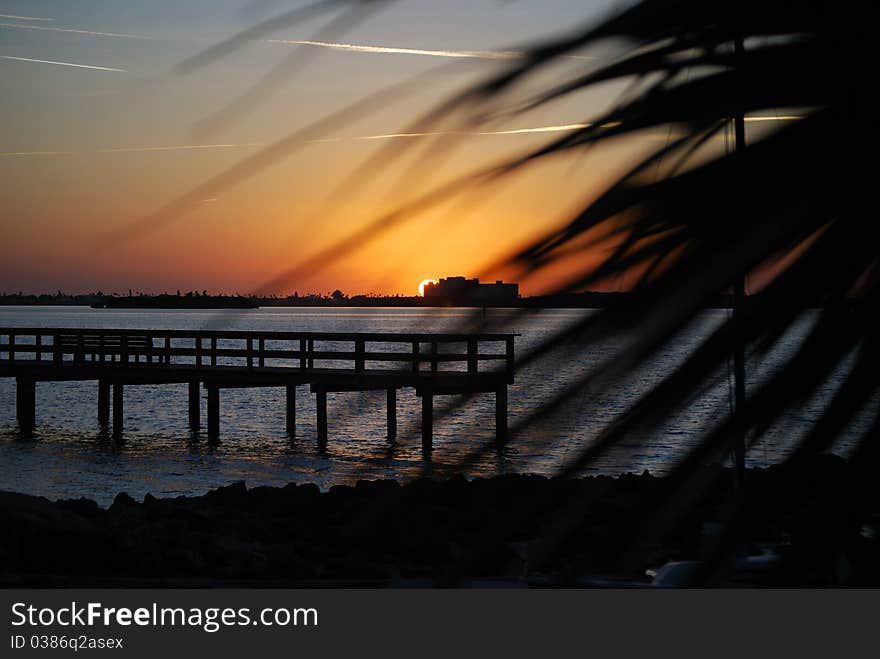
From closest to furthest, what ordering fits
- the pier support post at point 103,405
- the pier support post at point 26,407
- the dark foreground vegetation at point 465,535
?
the dark foreground vegetation at point 465,535
the pier support post at point 26,407
the pier support post at point 103,405

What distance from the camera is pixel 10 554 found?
8938mm

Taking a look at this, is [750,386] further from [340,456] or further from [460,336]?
[340,456]

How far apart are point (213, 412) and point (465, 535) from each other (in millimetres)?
28714

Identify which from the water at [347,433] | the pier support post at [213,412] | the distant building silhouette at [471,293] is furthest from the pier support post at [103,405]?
the distant building silhouette at [471,293]

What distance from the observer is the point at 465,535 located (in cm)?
80

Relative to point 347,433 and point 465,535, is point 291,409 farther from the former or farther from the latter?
point 465,535

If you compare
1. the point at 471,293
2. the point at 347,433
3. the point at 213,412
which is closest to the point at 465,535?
the point at 471,293

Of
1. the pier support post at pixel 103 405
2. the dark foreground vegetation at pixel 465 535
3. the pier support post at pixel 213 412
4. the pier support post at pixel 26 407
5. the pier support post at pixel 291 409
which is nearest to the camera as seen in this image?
the dark foreground vegetation at pixel 465 535

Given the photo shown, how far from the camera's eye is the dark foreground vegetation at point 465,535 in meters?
0.61

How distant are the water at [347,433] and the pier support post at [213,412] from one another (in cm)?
60

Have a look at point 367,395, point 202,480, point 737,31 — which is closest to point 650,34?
point 737,31

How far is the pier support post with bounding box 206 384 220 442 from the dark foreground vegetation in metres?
12.6

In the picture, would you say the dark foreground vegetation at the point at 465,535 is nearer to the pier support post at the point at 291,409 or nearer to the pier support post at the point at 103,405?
the pier support post at the point at 291,409

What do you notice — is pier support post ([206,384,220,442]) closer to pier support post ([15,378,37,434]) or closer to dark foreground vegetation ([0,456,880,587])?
pier support post ([15,378,37,434])
